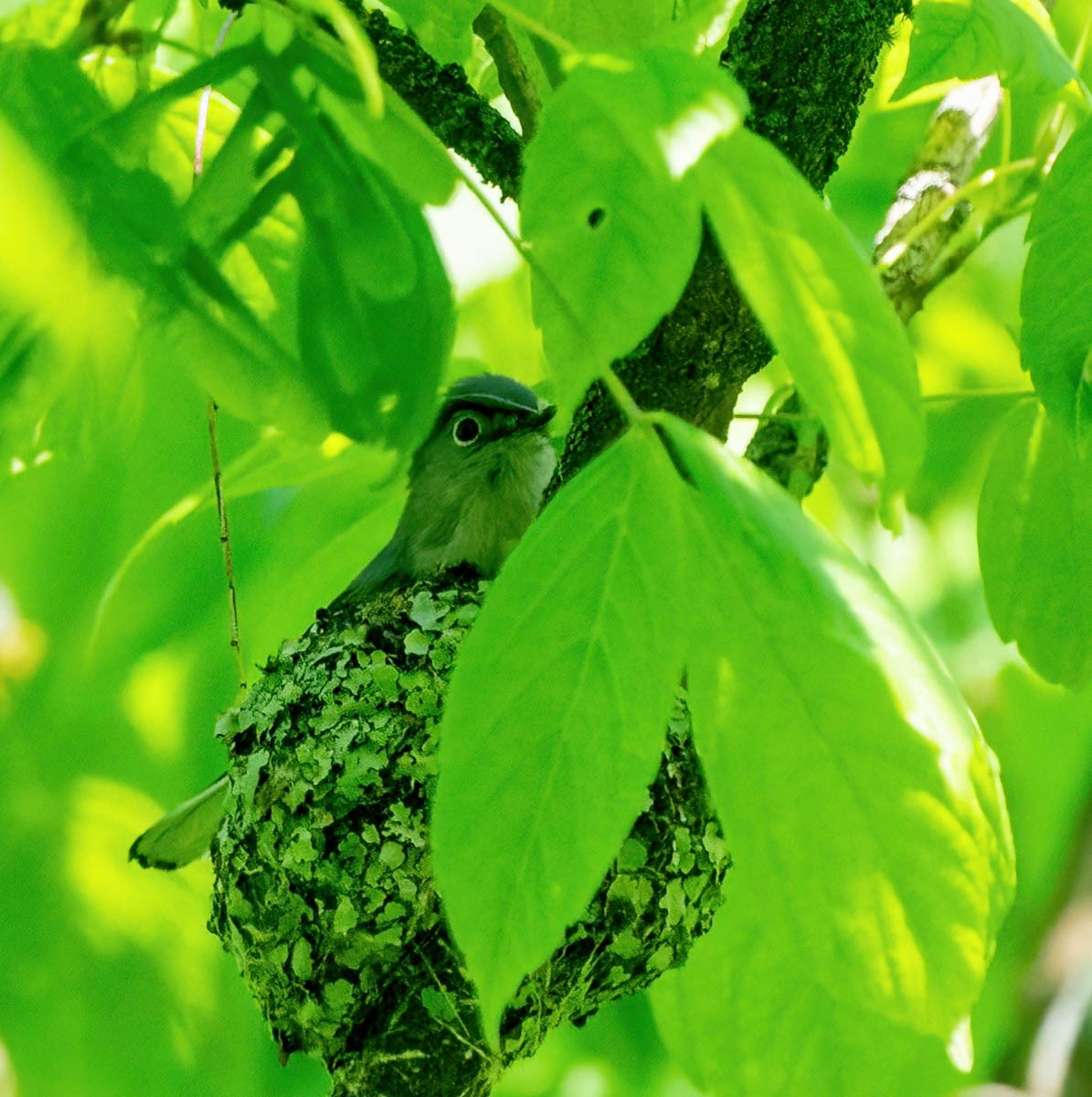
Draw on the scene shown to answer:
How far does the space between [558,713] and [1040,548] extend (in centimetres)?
96

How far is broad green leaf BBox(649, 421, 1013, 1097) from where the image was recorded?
103 centimetres

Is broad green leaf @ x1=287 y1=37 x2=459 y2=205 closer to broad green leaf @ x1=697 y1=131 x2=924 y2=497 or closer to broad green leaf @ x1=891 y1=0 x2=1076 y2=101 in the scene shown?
broad green leaf @ x1=697 y1=131 x2=924 y2=497

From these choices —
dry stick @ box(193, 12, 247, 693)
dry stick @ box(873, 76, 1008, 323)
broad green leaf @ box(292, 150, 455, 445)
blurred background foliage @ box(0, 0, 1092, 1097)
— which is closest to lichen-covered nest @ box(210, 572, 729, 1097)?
dry stick @ box(193, 12, 247, 693)

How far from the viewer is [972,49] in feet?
4.85

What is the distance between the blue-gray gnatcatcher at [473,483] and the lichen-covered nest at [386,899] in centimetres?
78

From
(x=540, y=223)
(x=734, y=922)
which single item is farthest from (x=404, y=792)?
(x=540, y=223)

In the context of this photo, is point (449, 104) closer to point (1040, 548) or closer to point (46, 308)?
point (46, 308)

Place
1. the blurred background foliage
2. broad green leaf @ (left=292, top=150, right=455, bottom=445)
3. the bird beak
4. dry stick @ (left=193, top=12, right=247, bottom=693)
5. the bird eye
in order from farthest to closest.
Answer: the bird eye
the bird beak
the blurred background foliage
dry stick @ (left=193, top=12, right=247, bottom=693)
broad green leaf @ (left=292, top=150, right=455, bottom=445)

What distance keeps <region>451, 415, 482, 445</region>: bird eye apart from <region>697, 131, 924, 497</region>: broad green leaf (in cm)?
206

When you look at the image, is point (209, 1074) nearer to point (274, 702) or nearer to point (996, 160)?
point (274, 702)

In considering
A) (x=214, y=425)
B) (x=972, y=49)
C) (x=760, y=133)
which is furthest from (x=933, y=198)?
(x=214, y=425)

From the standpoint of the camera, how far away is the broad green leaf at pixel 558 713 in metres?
1.03

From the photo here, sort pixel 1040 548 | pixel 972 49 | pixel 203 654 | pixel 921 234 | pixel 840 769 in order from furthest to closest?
pixel 203 654, pixel 921 234, pixel 1040 548, pixel 972 49, pixel 840 769

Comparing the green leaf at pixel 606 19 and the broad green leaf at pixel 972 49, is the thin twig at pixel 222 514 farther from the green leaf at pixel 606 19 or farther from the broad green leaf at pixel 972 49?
the broad green leaf at pixel 972 49
